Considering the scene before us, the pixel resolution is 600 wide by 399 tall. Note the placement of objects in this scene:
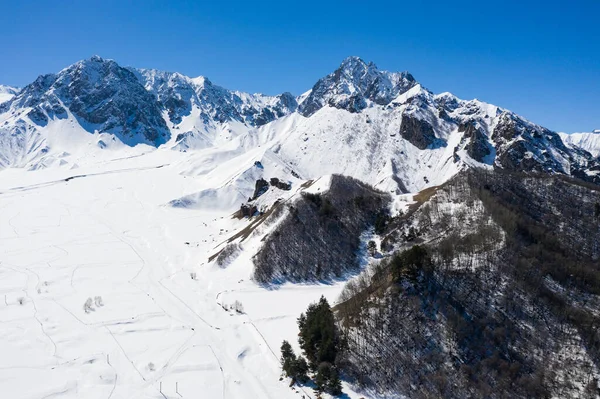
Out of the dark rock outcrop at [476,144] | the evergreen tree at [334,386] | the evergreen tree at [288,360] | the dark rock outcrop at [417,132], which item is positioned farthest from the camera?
the dark rock outcrop at [417,132]

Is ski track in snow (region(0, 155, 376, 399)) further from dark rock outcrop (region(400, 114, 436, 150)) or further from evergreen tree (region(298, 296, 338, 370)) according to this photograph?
dark rock outcrop (region(400, 114, 436, 150))

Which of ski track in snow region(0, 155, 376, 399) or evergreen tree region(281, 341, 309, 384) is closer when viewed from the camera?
evergreen tree region(281, 341, 309, 384)

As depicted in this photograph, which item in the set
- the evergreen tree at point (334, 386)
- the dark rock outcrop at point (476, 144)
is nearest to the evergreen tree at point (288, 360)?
the evergreen tree at point (334, 386)

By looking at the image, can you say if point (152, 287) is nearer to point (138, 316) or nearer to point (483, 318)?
point (138, 316)

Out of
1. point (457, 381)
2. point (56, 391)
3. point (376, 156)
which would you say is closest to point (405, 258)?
point (457, 381)

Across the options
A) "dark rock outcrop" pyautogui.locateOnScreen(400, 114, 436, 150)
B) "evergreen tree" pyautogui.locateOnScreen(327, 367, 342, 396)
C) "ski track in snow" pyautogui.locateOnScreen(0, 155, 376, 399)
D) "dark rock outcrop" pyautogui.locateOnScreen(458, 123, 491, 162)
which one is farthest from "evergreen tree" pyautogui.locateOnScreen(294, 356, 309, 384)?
"dark rock outcrop" pyautogui.locateOnScreen(400, 114, 436, 150)

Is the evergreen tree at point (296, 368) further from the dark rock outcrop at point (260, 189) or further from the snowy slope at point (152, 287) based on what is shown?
the dark rock outcrop at point (260, 189)

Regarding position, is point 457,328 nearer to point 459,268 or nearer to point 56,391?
point 459,268

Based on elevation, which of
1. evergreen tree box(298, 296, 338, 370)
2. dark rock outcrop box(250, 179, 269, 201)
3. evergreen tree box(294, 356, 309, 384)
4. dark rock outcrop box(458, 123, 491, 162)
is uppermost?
dark rock outcrop box(458, 123, 491, 162)

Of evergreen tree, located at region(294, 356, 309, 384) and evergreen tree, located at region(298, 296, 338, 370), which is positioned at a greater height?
evergreen tree, located at region(298, 296, 338, 370)
